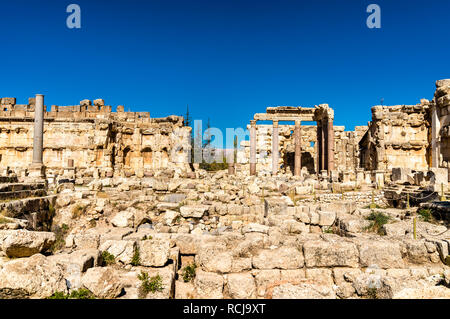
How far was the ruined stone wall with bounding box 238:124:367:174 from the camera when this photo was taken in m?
30.1

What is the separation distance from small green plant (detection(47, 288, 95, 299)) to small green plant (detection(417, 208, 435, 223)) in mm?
9920

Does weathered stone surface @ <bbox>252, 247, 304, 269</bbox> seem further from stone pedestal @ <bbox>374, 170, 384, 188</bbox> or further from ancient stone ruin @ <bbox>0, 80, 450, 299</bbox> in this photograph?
stone pedestal @ <bbox>374, 170, 384, 188</bbox>

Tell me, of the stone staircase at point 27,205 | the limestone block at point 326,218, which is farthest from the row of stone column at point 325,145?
the stone staircase at point 27,205

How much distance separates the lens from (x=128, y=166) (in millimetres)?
27047

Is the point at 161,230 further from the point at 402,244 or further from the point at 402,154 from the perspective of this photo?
the point at 402,154

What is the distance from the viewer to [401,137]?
22.7m

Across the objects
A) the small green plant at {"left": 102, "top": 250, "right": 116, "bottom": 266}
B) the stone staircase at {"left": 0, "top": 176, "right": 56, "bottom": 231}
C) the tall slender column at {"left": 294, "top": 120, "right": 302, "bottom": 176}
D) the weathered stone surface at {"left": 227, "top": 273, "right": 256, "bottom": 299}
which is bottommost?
the weathered stone surface at {"left": 227, "top": 273, "right": 256, "bottom": 299}

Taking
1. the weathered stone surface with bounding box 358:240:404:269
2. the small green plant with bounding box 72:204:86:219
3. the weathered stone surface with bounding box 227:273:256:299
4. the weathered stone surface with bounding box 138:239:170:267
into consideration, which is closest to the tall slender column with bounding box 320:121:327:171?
the weathered stone surface with bounding box 358:240:404:269

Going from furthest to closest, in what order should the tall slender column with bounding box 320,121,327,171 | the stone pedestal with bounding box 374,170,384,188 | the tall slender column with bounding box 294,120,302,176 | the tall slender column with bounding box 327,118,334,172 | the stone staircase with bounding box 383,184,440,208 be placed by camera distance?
1. the tall slender column with bounding box 294,120,302,176
2. the tall slender column with bounding box 320,121,327,171
3. the tall slender column with bounding box 327,118,334,172
4. the stone pedestal with bounding box 374,170,384,188
5. the stone staircase with bounding box 383,184,440,208

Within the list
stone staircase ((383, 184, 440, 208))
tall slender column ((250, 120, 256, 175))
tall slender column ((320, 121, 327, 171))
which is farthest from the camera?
tall slender column ((250, 120, 256, 175))

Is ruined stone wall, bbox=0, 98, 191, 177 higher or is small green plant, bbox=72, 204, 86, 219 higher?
ruined stone wall, bbox=0, 98, 191, 177

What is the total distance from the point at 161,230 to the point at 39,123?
54.4 ft

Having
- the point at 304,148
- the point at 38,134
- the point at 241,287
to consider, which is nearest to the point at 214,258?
the point at 241,287

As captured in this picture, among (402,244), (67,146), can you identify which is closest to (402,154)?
(402,244)
